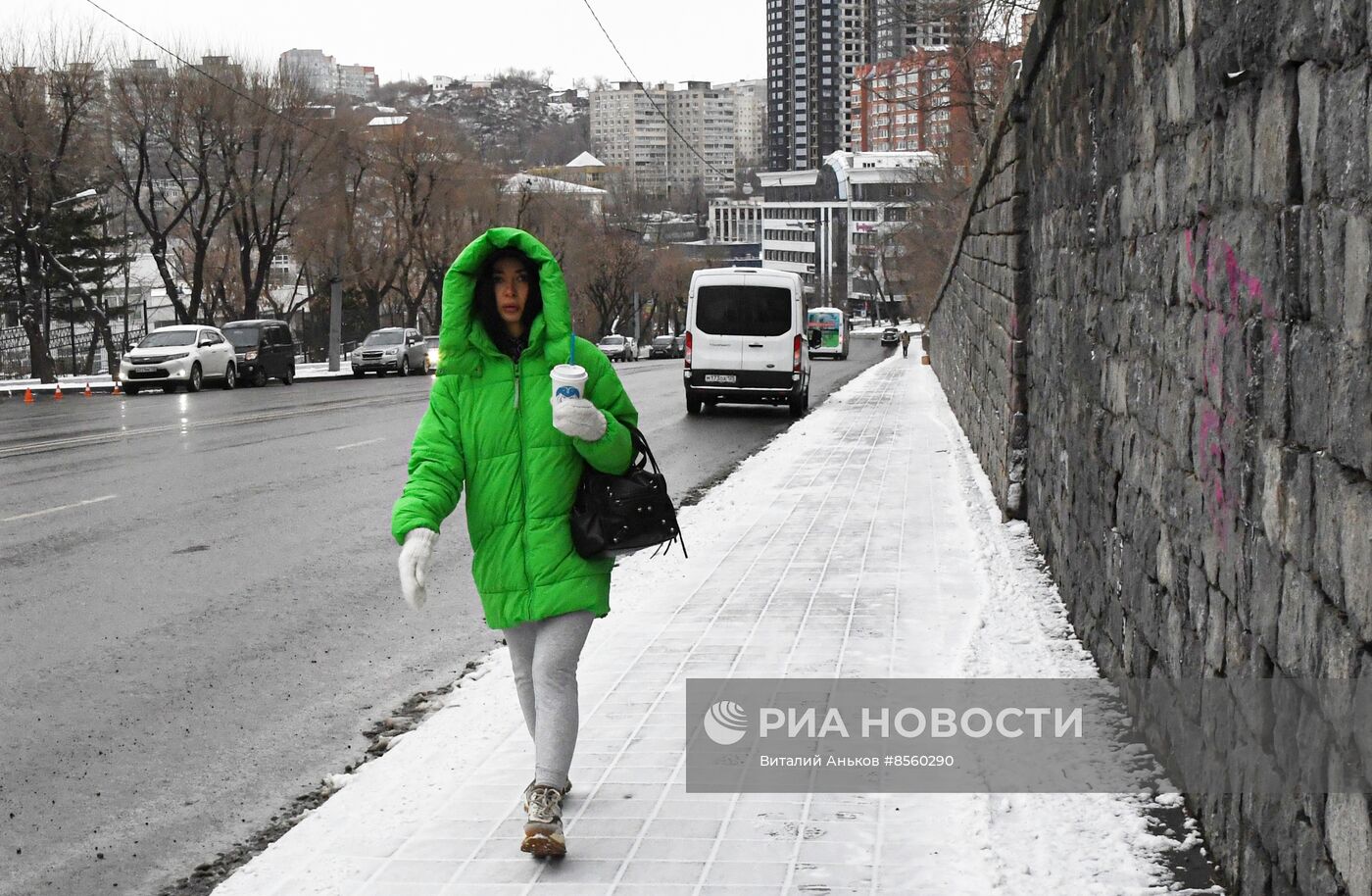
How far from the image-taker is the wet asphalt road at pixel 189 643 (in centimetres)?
512

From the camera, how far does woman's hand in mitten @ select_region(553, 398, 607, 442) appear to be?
4469 millimetres

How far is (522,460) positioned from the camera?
4.62 m

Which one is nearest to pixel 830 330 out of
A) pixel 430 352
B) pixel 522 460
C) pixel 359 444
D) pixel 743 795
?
pixel 430 352

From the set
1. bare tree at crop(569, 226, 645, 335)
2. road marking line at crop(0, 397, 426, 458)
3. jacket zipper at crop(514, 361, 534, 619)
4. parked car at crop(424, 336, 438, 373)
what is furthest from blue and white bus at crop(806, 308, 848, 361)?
jacket zipper at crop(514, 361, 534, 619)

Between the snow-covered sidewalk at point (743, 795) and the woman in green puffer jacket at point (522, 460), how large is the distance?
1.08ft

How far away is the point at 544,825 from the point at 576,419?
1169 mm

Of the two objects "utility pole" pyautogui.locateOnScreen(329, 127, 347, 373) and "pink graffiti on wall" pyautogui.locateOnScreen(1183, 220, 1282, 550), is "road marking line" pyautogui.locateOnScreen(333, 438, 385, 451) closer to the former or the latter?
"pink graffiti on wall" pyautogui.locateOnScreen(1183, 220, 1282, 550)

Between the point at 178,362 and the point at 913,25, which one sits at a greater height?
the point at 913,25

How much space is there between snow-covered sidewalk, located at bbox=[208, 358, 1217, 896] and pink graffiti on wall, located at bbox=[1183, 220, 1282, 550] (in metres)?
1.01

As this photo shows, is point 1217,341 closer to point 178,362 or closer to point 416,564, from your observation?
point 416,564

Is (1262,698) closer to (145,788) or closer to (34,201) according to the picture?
(145,788)

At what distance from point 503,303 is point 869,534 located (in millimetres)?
5975

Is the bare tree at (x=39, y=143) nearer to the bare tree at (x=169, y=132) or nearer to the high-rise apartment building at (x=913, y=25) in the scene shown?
the bare tree at (x=169, y=132)

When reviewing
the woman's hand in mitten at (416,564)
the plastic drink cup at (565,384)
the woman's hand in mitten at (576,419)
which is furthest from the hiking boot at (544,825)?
the plastic drink cup at (565,384)
